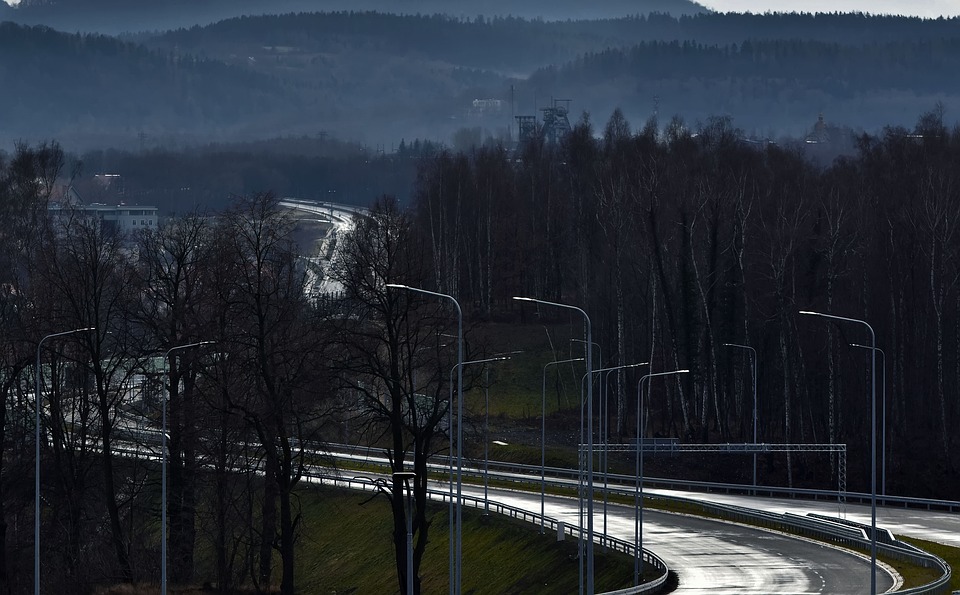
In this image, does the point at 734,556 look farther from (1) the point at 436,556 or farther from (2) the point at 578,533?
(1) the point at 436,556

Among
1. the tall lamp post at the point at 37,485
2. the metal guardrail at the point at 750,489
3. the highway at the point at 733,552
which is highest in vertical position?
the tall lamp post at the point at 37,485

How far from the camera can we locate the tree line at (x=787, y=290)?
81188 millimetres

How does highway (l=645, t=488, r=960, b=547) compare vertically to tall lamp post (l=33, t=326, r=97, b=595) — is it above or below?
below

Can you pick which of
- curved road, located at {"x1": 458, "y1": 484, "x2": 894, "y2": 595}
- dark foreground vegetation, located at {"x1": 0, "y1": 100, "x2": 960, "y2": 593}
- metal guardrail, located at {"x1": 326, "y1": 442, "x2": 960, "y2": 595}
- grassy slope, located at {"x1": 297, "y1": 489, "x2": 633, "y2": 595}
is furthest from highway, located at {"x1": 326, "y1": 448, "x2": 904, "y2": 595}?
dark foreground vegetation, located at {"x1": 0, "y1": 100, "x2": 960, "y2": 593}

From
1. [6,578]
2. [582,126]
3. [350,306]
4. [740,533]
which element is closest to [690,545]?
[740,533]

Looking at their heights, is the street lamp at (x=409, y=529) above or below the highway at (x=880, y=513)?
above

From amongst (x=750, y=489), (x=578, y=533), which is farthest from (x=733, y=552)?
(x=750, y=489)

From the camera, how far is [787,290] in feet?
280

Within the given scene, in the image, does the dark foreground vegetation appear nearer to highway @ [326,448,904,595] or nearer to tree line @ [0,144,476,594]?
tree line @ [0,144,476,594]

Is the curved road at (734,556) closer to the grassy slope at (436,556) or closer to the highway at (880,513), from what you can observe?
the grassy slope at (436,556)

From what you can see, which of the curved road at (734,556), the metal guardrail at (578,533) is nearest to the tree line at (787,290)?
the curved road at (734,556)

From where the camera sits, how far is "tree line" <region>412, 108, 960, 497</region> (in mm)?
81188

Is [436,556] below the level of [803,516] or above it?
below

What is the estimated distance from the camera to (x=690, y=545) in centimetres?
6088
